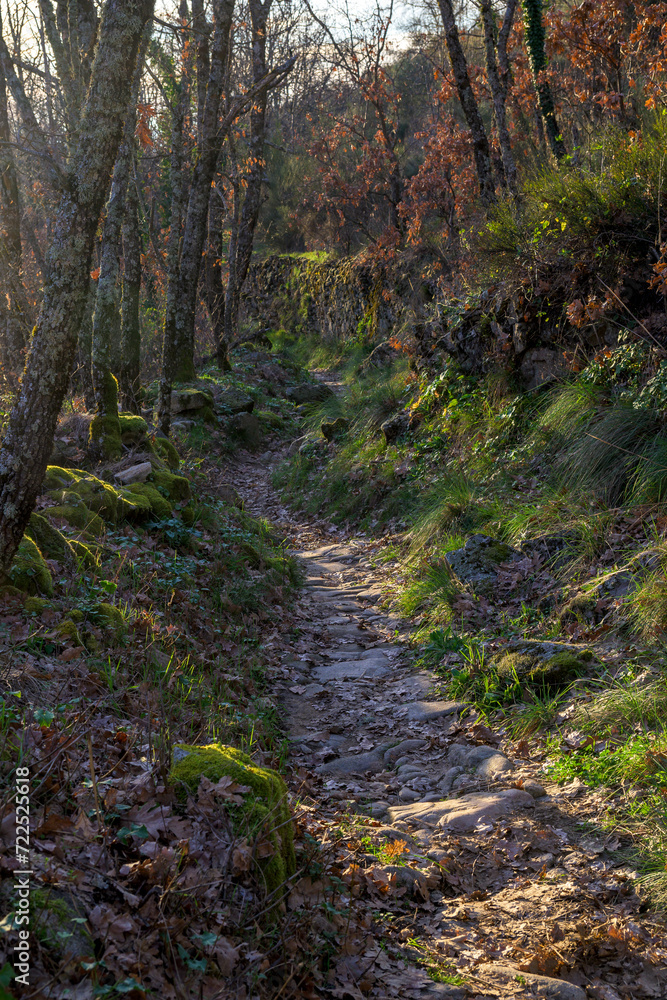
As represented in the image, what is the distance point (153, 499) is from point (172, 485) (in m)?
0.66

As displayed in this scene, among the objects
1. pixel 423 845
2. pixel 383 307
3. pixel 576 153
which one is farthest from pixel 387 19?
pixel 423 845

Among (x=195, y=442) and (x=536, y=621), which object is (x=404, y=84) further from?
(x=536, y=621)

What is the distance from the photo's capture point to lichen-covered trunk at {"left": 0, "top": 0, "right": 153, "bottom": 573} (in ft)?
13.5

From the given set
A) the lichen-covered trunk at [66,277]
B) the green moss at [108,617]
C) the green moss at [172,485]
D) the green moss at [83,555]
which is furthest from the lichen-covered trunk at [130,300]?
the lichen-covered trunk at [66,277]

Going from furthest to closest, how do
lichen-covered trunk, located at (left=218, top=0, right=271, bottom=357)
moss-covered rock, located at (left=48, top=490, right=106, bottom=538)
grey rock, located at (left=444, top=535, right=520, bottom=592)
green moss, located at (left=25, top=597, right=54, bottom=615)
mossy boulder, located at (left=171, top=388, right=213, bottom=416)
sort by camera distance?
lichen-covered trunk, located at (left=218, top=0, right=271, bottom=357) → mossy boulder, located at (left=171, top=388, right=213, bottom=416) → moss-covered rock, located at (left=48, top=490, right=106, bottom=538) → grey rock, located at (left=444, top=535, right=520, bottom=592) → green moss, located at (left=25, top=597, right=54, bottom=615)

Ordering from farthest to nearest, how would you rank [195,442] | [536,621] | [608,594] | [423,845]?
1. [195,442]
2. [536,621]
3. [608,594]
4. [423,845]

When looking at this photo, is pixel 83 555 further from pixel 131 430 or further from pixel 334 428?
pixel 334 428

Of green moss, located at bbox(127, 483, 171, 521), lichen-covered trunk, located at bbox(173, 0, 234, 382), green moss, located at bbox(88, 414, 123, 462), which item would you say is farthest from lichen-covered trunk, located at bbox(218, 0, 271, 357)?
green moss, located at bbox(127, 483, 171, 521)

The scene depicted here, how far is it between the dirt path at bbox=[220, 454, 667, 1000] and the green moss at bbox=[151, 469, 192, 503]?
2826 millimetres

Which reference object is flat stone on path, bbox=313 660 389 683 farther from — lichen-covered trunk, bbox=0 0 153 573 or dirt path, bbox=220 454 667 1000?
lichen-covered trunk, bbox=0 0 153 573

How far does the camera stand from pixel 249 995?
87.6 inches

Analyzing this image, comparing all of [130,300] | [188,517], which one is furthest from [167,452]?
[130,300]

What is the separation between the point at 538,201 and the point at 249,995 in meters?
8.09

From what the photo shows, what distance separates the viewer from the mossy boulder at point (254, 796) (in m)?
2.71
